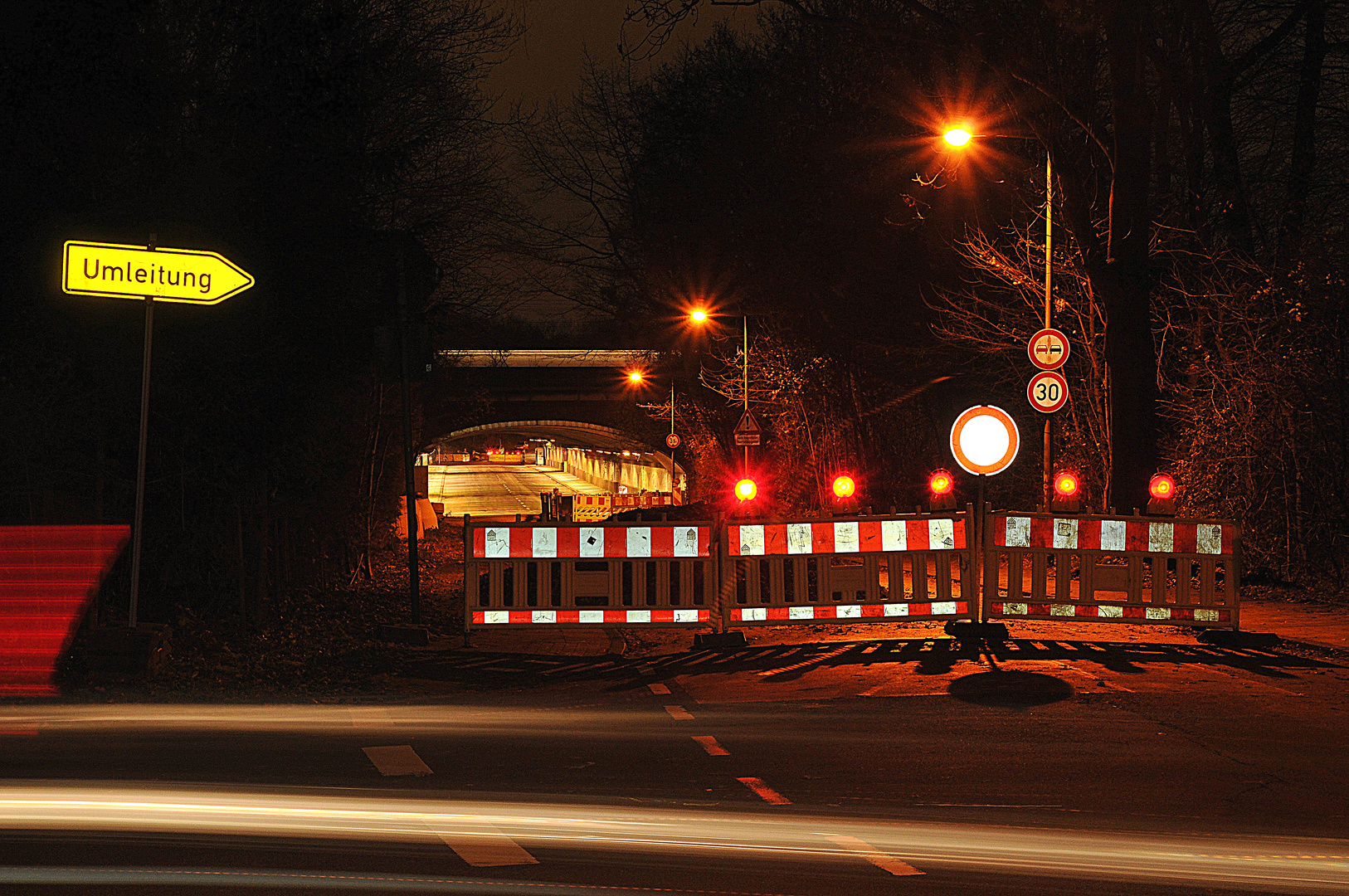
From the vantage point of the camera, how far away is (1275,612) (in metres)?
14.5

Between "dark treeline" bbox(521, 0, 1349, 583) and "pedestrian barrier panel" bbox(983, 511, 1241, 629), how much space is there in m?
4.80

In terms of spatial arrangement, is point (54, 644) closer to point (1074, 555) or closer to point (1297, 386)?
point (1074, 555)

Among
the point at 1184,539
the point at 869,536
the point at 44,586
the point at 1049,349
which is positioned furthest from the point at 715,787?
the point at 1049,349

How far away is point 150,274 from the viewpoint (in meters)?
10.8

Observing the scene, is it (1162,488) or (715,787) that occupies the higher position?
(1162,488)

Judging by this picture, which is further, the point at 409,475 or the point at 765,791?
the point at 409,475

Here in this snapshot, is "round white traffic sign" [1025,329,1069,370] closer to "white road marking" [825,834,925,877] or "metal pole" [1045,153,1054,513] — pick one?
"metal pole" [1045,153,1054,513]

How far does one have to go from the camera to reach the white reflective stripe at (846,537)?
480 inches

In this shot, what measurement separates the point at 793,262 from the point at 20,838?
29254 millimetres

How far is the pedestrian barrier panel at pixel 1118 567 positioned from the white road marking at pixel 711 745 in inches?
200

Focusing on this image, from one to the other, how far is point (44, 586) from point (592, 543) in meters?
4.99

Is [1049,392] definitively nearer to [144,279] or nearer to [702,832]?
[144,279]

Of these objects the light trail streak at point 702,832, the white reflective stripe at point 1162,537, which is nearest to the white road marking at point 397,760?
the light trail streak at point 702,832

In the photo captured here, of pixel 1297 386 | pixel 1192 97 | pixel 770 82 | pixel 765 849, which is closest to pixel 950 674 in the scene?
pixel 765 849
